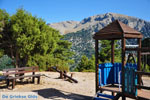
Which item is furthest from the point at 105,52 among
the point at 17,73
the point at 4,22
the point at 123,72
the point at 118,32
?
the point at 123,72

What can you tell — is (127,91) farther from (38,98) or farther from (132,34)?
(38,98)

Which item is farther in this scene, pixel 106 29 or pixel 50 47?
pixel 50 47

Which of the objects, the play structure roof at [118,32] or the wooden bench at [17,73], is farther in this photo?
the wooden bench at [17,73]

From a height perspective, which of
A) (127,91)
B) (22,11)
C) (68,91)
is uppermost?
(22,11)

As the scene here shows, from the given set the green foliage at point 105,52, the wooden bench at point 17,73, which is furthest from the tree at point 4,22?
the green foliage at point 105,52

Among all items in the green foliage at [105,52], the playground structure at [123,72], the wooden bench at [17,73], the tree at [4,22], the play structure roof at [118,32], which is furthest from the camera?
the green foliage at [105,52]

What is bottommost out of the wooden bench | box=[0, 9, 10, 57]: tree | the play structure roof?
the wooden bench

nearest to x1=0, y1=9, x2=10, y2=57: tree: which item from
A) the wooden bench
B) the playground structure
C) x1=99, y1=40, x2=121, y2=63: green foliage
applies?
the wooden bench

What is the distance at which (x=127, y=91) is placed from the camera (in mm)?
5539

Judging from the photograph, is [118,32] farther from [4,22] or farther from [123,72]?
[4,22]

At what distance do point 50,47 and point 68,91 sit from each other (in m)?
5.06

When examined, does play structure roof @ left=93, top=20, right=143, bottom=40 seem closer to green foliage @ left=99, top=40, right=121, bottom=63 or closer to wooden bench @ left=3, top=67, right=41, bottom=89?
wooden bench @ left=3, top=67, right=41, bottom=89

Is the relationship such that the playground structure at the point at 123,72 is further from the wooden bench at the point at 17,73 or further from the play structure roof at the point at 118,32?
the wooden bench at the point at 17,73

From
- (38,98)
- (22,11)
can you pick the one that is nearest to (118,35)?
(38,98)
